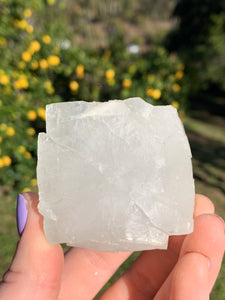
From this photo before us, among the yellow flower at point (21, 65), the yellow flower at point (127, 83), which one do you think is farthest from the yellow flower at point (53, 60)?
the yellow flower at point (127, 83)

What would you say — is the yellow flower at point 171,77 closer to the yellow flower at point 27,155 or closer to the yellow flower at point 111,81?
the yellow flower at point 111,81

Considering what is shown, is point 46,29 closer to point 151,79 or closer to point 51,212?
point 151,79

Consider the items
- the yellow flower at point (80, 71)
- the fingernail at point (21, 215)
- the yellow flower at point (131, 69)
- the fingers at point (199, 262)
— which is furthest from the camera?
the yellow flower at point (131, 69)

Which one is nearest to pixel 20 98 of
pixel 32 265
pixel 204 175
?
pixel 32 265

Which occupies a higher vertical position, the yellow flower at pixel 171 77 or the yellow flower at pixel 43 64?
the yellow flower at pixel 43 64

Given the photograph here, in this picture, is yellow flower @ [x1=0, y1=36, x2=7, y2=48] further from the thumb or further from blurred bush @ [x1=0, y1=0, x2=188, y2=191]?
the thumb

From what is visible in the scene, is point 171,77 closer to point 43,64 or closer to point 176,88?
point 176,88
